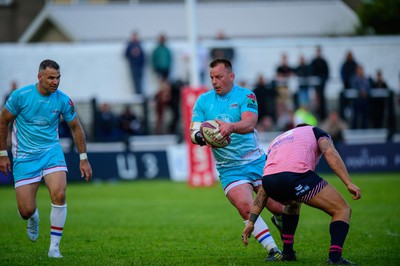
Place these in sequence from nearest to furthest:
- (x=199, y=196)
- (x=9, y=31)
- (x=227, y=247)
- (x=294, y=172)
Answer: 1. (x=294, y=172)
2. (x=227, y=247)
3. (x=199, y=196)
4. (x=9, y=31)

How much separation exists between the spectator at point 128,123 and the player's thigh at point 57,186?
16979 mm

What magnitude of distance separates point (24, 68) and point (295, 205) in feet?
84.9

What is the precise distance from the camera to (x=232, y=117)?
10.7 m

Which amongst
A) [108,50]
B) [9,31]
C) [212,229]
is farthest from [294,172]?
[9,31]

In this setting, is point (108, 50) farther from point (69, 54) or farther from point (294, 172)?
point (294, 172)

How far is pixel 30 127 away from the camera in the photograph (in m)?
11.3

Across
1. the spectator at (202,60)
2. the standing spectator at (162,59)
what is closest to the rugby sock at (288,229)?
the spectator at (202,60)

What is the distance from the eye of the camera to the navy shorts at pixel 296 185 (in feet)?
31.1

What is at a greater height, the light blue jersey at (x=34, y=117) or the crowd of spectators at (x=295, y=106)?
the light blue jersey at (x=34, y=117)

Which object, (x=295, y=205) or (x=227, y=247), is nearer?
(x=295, y=205)

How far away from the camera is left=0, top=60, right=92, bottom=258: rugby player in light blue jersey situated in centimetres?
1114

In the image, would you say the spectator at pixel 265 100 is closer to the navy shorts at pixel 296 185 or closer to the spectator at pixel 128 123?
the spectator at pixel 128 123

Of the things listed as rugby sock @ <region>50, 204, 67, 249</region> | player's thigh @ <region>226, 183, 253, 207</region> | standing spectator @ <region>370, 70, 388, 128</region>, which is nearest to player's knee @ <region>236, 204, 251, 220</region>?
player's thigh @ <region>226, 183, 253, 207</region>

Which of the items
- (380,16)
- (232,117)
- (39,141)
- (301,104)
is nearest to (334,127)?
(301,104)
